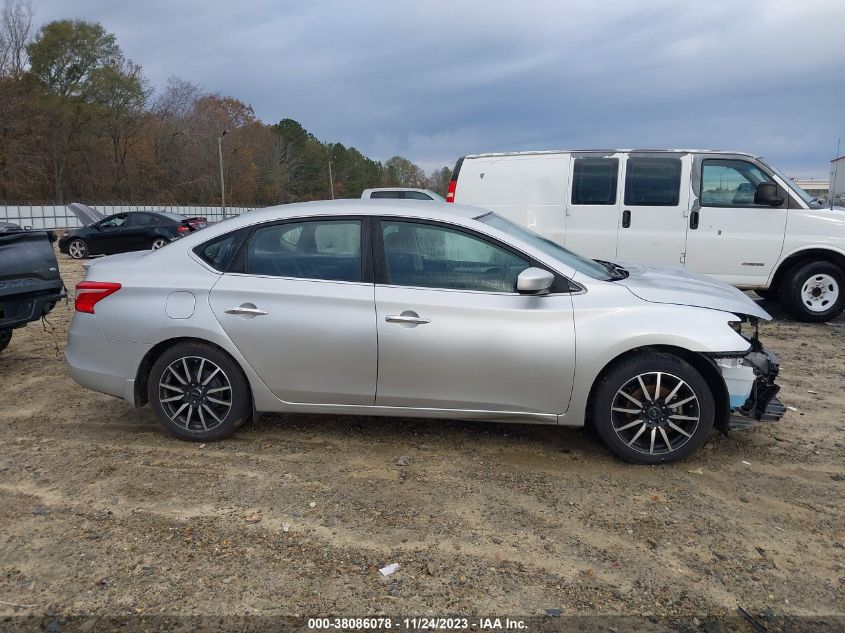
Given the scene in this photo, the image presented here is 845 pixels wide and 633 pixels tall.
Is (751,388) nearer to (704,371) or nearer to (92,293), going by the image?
(704,371)

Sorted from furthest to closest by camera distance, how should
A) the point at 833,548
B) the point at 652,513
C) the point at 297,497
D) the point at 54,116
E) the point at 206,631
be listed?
the point at 54,116 → the point at 297,497 → the point at 652,513 → the point at 833,548 → the point at 206,631

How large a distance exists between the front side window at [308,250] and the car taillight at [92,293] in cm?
96

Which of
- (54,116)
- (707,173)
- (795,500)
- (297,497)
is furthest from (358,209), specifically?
(54,116)

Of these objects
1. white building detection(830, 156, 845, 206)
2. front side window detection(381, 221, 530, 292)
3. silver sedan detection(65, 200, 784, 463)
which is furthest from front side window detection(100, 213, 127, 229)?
white building detection(830, 156, 845, 206)

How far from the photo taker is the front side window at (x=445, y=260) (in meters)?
3.86

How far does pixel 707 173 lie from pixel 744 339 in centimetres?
493

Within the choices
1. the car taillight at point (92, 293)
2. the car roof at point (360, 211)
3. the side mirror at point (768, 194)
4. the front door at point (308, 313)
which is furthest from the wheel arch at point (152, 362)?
the side mirror at point (768, 194)

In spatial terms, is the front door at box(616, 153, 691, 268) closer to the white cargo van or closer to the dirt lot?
the white cargo van

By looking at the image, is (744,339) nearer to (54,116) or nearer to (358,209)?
(358,209)

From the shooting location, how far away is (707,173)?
7910 millimetres

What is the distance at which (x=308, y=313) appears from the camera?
3.92 m

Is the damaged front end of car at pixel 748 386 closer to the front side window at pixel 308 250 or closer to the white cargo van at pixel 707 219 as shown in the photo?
the front side window at pixel 308 250

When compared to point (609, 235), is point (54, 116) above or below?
above

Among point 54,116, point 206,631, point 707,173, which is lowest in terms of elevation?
point 206,631
